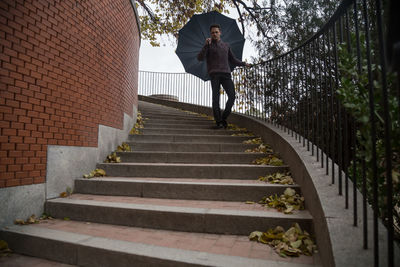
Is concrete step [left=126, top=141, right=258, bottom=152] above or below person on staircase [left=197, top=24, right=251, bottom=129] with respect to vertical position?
below

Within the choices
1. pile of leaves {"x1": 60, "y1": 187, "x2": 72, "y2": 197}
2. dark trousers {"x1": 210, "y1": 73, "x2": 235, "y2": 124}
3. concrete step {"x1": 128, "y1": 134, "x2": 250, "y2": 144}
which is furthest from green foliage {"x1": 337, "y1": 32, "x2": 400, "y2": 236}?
dark trousers {"x1": 210, "y1": 73, "x2": 235, "y2": 124}

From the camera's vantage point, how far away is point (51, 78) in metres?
3.12

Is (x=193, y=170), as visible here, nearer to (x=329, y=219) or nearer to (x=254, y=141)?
(x=254, y=141)

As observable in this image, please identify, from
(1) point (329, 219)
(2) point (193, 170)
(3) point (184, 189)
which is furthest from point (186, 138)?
(1) point (329, 219)

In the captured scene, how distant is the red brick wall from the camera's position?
2623 mm

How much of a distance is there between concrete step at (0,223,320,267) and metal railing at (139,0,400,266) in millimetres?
752

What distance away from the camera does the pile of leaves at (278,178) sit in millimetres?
3029

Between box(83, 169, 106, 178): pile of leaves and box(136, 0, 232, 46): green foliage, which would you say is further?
box(136, 0, 232, 46): green foliage

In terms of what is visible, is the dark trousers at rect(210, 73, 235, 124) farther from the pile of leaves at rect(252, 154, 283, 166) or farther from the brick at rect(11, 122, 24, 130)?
the brick at rect(11, 122, 24, 130)

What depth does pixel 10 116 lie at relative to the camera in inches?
103

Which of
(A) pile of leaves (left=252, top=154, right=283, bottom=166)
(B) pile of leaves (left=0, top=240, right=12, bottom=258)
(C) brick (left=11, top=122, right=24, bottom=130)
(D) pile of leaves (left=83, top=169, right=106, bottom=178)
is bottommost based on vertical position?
(B) pile of leaves (left=0, top=240, right=12, bottom=258)

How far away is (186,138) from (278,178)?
8.33ft

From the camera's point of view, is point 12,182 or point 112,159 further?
point 112,159

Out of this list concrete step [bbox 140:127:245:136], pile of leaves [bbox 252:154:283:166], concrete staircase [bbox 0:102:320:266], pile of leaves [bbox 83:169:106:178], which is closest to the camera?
concrete staircase [bbox 0:102:320:266]
